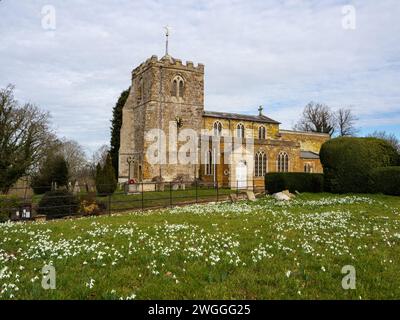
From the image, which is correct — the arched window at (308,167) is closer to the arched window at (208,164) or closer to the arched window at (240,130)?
the arched window at (240,130)

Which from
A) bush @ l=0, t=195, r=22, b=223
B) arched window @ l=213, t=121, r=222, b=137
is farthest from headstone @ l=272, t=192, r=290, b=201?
arched window @ l=213, t=121, r=222, b=137

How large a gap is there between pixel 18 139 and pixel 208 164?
21.5 metres

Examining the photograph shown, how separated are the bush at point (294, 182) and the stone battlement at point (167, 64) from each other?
21.4m

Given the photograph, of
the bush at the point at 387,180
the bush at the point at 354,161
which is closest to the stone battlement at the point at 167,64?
the bush at the point at 354,161

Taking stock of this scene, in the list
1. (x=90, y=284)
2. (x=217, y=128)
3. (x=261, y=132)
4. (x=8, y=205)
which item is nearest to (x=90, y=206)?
(x=8, y=205)

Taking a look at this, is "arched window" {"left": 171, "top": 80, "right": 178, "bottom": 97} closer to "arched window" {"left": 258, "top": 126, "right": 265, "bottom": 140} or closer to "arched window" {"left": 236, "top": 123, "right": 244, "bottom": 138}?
"arched window" {"left": 236, "top": 123, "right": 244, "bottom": 138}

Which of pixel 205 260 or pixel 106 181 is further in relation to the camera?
pixel 106 181

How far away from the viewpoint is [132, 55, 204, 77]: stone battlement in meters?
41.9

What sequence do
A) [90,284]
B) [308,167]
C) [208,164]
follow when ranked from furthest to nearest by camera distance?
1. [308,167]
2. [208,164]
3. [90,284]

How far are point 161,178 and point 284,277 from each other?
116ft

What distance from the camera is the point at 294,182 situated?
27172 millimetres

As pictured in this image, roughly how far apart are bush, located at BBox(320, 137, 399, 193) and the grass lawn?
13.8 metres

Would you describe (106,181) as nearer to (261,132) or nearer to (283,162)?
(283,162)

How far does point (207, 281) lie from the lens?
5895mm
